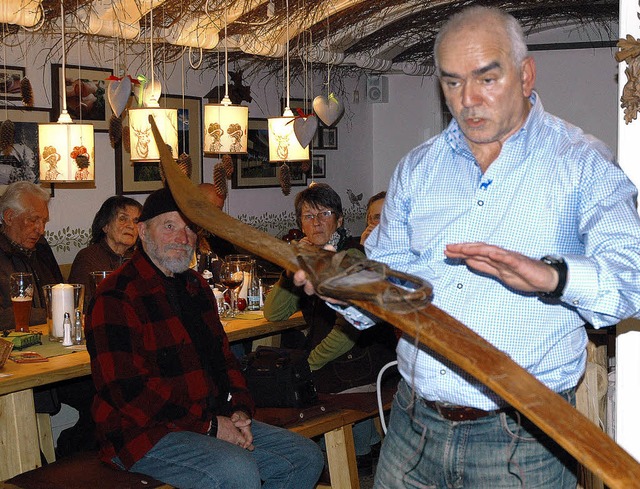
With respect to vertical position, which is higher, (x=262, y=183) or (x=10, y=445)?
(x=262, y=183)

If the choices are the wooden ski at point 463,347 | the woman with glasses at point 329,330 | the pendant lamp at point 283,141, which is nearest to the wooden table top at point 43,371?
the woman with glasses at point 329,330

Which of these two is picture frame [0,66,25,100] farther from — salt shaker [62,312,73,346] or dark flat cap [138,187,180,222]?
dark flat cap [138,187,180,222]

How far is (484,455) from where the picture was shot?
1863mm

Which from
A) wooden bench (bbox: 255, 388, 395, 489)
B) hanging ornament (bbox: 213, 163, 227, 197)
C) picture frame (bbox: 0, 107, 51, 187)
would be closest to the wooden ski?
wooden bench (bbox: 255, 388, 395, 489)

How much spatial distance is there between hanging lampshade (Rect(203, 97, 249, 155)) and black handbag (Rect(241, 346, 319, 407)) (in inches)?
93.6

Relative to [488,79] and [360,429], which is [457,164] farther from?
[360,429]

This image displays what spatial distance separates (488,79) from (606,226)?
0.37 metres

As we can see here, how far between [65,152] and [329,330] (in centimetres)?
197

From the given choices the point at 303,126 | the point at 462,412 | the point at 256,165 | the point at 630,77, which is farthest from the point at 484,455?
the point at 256,165

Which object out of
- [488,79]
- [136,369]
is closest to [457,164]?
[488,79]

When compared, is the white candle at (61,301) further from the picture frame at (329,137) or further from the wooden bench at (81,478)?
the picture frame at (329,137)

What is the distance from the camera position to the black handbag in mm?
4012

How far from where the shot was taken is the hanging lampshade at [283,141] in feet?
22.9

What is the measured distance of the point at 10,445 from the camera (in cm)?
365
